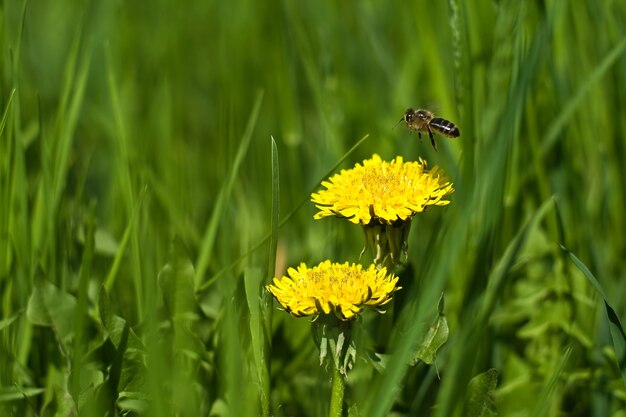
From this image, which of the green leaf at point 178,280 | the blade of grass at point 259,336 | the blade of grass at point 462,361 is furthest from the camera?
the green leaf at point 178,280

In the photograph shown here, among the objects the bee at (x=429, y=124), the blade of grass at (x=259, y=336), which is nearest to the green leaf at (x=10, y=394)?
the blade of grass at (x=259, y=336)

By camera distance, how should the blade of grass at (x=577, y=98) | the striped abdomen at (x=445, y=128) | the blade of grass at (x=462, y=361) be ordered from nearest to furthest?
the blade of grass at (x=462, y=361), the striped abdomen at (x=445, y=128), the blade of grass at (x=577, y=98)

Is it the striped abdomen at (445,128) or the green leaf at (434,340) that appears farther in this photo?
the striped abdomen at (445,128)

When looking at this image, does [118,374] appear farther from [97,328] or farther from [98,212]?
[98,212]

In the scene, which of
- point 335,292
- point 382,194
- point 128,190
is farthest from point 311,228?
point 335,292

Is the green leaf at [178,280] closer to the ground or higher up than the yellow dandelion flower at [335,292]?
closer to the ground

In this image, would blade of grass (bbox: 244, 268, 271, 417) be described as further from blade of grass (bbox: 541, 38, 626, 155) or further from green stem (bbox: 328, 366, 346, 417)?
blade of grass (bbox: 541, 38, 626, 155)

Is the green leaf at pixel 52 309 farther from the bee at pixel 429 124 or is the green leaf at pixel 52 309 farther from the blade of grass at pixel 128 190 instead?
the bee at pixel 429 124

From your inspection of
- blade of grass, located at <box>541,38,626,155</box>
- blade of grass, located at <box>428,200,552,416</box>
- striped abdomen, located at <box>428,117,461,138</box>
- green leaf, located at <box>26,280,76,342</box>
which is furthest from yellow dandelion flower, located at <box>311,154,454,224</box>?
blade of grass, located at <box>541,38,626,155</box>
